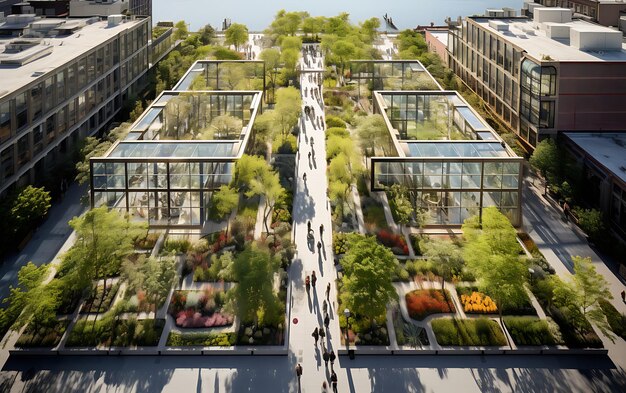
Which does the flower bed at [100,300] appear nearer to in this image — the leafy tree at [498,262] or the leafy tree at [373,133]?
the leafy tree at [498,262]

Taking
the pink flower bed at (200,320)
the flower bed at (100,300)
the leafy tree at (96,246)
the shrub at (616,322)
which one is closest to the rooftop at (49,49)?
the leafy tree at (96,246)

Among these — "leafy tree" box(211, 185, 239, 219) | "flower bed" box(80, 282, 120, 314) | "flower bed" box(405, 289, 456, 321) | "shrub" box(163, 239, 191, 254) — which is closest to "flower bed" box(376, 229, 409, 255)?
"flower bed" box(405, 289, 456, 321)

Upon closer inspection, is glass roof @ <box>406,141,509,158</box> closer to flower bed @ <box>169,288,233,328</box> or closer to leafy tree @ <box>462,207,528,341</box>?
leafy tree @ <box>462,207,528,341</box>

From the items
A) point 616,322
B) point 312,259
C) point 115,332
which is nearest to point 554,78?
point 616,322

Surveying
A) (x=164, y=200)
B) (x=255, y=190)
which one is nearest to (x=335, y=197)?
(x=255, y=190)

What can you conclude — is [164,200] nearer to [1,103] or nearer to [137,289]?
[137,289]

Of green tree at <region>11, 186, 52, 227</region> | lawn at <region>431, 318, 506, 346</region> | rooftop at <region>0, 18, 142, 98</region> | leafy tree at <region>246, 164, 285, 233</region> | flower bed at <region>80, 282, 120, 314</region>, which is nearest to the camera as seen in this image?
lawn at <region>431, 318, 506, 346</region>
